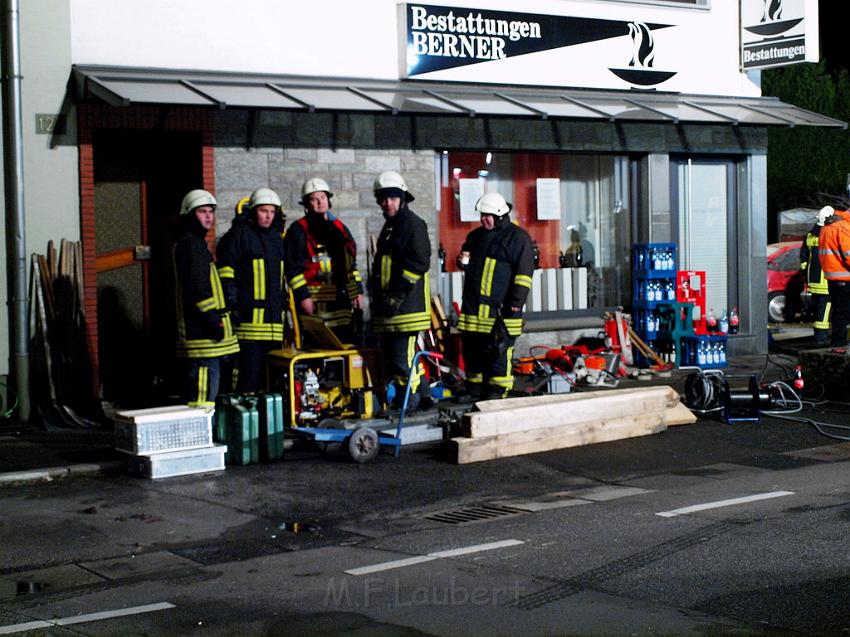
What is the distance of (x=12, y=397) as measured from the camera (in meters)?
12.8

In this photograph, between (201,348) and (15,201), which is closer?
(201,348)

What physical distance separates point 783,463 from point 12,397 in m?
7.28

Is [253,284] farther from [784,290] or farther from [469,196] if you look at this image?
[784,290]

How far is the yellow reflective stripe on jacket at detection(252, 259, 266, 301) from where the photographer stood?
1191 centimetres

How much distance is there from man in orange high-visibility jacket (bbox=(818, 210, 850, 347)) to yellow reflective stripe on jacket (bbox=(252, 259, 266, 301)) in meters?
8.42

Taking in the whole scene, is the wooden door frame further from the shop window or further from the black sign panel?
the shop window

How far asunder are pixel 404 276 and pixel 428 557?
15.6 feet

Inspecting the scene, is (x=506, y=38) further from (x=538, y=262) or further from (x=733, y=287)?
(x=733, y=287)

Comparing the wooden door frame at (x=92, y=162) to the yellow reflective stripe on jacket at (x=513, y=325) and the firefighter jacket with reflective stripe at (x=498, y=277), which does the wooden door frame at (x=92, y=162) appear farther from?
the yellow reflective stripe on jacket at (x=513, y=325)

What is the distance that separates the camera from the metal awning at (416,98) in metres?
13.0

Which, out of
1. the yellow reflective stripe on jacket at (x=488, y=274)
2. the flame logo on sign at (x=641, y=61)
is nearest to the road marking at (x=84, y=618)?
the yellow reflective stripe on jacket at (x=488, y=274)

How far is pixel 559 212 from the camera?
17.2 m

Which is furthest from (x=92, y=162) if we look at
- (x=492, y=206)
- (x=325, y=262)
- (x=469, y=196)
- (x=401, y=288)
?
(x=469, y=196)

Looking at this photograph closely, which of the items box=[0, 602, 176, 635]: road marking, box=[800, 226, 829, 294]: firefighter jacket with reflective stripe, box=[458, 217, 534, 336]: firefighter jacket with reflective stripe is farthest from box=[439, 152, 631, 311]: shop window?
box=[0, 602, 176, 635]: road marking
